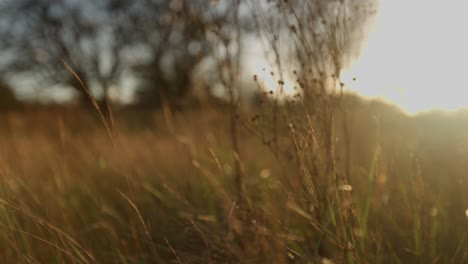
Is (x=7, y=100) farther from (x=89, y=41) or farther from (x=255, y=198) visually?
(x=255, y=198)

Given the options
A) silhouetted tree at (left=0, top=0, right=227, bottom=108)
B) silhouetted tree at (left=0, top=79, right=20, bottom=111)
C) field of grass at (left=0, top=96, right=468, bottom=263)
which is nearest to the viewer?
field of grass at (left=0, top=96, right=468, bottom=263)

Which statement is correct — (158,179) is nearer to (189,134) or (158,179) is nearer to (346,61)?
(189,134)

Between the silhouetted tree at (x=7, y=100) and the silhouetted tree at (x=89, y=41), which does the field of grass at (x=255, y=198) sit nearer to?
the silhouetted tree at (x=89, y=41)

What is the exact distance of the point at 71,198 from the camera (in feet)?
10.1

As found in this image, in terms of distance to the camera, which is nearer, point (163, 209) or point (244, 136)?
point (163, 209)

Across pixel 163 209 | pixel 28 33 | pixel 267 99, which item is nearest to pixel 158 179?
pixel 163 209

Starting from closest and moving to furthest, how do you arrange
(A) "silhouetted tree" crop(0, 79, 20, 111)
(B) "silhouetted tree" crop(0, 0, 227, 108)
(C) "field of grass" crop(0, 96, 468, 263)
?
1. (C) "field of grass" crop(0, 96, 468, 263)
2. (B) "silhouetted tree" crop(0, 0, 227, 108)
3. (A) "silhouetted tree" crop(0, 79, 20, 111)

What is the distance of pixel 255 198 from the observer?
2918mm

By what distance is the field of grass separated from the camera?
1.59m

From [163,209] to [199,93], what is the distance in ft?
3.46

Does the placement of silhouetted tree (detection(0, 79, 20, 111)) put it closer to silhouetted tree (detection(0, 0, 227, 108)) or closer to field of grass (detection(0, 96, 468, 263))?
silhouetted tree (detection(0, 0, 227, 108))

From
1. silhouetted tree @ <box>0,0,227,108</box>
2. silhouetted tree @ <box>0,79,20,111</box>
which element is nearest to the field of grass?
silhouetted tree @ <box>0,0,227,108</box>

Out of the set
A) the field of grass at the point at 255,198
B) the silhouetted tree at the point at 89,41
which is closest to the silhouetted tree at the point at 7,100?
the silhouetted tree at the point at 89,41

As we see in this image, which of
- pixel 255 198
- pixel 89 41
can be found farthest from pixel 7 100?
pixel 255 198
